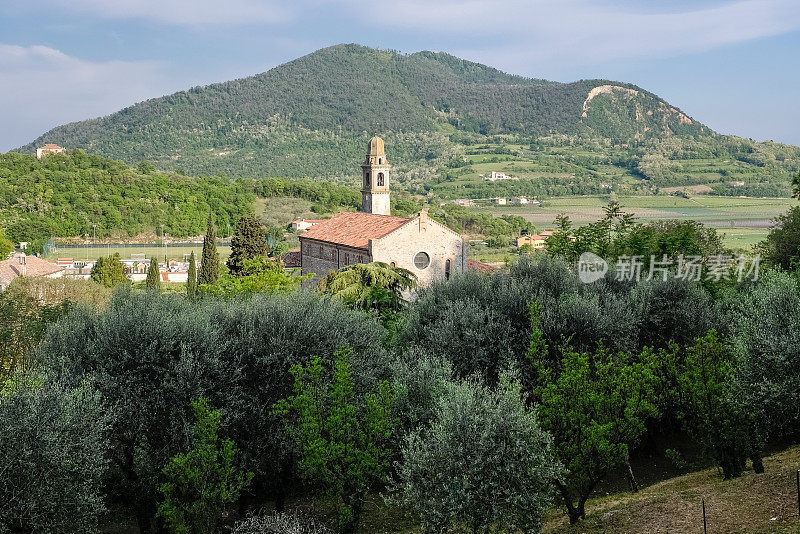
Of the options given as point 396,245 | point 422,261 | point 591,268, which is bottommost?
point 422,261

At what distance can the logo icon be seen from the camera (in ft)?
88.5

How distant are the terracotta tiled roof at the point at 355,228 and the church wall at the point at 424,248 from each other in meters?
0.62

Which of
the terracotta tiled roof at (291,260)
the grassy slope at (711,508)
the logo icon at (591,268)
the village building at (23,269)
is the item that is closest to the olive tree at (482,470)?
the grassy slope at (711,508)

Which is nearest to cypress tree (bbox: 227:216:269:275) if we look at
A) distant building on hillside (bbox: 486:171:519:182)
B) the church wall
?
the church wall

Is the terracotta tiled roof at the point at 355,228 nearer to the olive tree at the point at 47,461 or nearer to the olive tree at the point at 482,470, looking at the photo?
the olive tree at the point at 47,461

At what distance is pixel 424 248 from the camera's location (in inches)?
1626

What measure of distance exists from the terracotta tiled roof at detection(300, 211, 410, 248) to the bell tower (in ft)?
8.22

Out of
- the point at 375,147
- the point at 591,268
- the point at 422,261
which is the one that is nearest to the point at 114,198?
the point at 375,147

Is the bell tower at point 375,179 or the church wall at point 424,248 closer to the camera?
the church wall at point 424,248

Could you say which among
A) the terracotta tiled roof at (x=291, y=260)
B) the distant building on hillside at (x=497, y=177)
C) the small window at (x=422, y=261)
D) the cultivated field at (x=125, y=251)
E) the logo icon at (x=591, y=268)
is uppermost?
the distant building on hillside at (x=497, y=177)

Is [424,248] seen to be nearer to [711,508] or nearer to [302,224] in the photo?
[711,508]

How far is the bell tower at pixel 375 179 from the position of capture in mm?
49938

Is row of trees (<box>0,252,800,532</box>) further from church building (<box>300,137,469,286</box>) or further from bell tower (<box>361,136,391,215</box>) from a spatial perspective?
bell tower (<box>361,136,391,215</box>)

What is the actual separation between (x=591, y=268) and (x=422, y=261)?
12.9 metres
